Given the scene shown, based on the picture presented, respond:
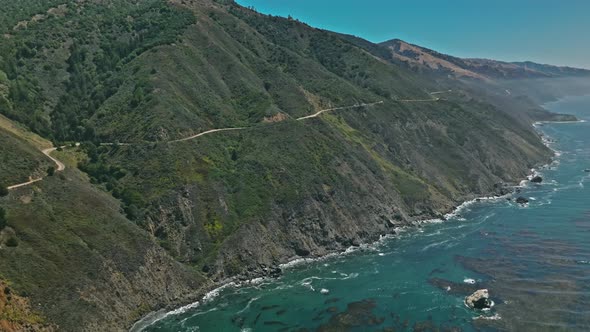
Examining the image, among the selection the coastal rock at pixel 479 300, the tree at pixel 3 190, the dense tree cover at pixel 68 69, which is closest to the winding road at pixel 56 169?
the tree at pixel 3 190

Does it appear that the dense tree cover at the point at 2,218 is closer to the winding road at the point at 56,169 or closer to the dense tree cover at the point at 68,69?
the winding road at the point at 56,169

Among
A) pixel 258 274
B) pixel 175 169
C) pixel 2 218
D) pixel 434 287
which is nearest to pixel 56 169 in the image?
pixel 2 218

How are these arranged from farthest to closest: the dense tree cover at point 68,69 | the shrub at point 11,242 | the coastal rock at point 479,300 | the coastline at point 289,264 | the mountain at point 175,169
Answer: the dense tree cover at point 68,69 → the coastal rock at point 479,300 → the coastline at point 289,264 → the mountain at point 175,169 → the shrub at point 11,242

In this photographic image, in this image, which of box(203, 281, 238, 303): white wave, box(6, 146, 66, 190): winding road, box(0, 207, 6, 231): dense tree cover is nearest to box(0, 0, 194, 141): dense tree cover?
box(6, 146, 66, 190): winding road

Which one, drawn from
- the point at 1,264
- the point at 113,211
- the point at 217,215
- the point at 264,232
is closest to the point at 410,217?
the point at 264,232

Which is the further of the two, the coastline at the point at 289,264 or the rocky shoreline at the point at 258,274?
the rocky shoreline at the point at 258,274

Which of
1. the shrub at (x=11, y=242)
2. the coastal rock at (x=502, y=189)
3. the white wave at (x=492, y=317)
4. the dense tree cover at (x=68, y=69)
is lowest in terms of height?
the white wave at (x=492, y=317)

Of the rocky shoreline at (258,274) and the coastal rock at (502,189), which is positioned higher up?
the coastal rock at (502,189)

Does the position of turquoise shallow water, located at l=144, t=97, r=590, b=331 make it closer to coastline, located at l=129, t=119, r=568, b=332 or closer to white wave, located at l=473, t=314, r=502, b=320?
white wave, located at l=473, t=314, r=502, b=320
